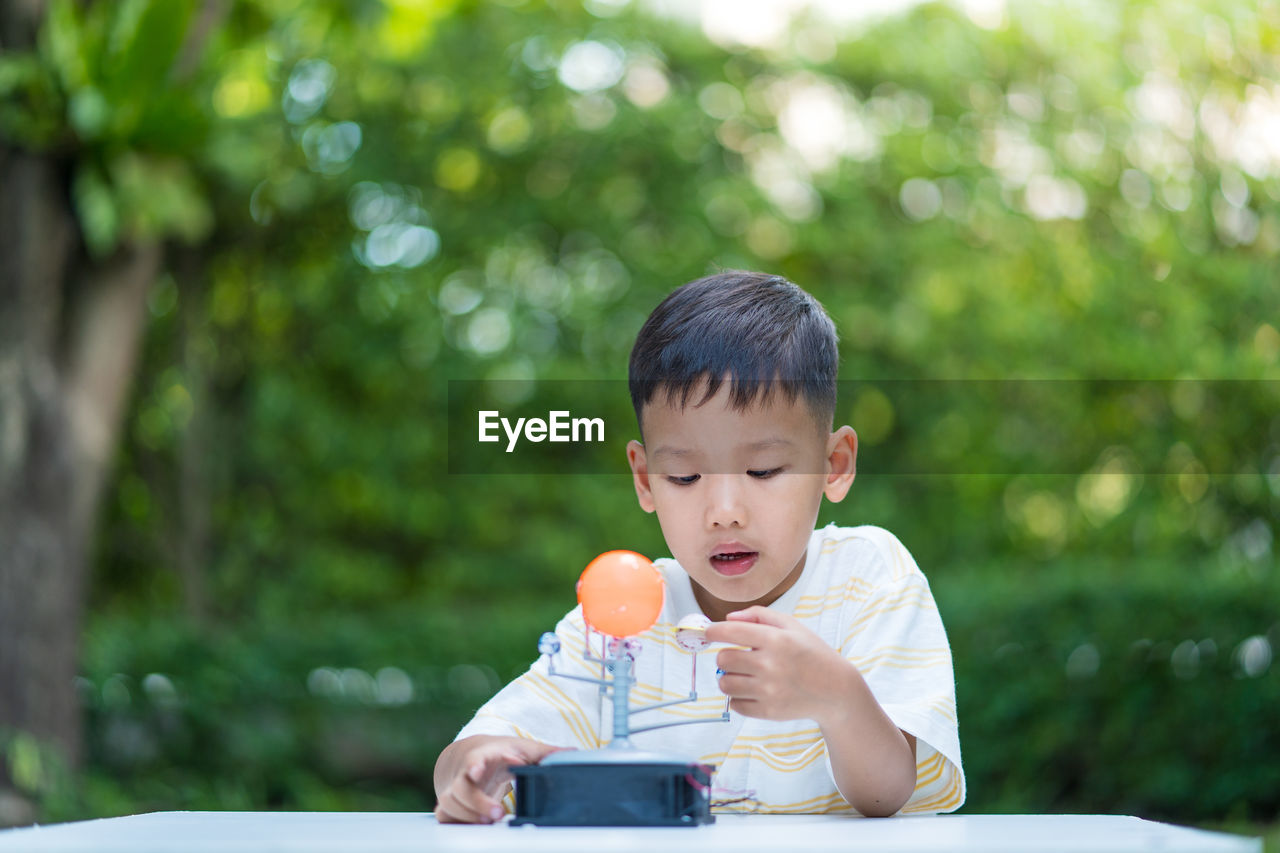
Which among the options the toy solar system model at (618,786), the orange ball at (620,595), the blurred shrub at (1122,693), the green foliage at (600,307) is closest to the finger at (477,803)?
the toy solar system model at (618,786)

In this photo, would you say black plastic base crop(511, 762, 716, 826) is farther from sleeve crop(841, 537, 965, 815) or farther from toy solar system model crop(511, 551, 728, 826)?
sleeve crop(841, 537, 965, 815)

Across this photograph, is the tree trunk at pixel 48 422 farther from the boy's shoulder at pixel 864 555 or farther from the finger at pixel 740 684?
the finger at pixel 740 684

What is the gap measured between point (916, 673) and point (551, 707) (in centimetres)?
46

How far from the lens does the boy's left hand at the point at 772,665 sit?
1224 millimetres

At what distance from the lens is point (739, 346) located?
1.55 m

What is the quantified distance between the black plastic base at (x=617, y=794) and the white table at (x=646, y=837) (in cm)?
2

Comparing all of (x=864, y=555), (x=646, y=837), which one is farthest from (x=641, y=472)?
(x=646, y=837)

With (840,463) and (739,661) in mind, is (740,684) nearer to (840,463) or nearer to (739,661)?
(739,661)

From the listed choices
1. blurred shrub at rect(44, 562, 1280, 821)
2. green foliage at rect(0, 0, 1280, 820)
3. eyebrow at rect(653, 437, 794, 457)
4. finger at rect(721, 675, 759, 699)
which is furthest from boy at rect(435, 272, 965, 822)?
green foliage at rect(0, 0, 1280, 820)

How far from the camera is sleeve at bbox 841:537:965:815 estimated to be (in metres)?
1.48

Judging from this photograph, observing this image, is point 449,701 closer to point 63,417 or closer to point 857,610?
point 63,417

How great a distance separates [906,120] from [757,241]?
109cm

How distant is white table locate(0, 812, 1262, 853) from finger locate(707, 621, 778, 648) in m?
0.17

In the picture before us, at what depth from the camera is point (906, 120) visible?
722cm
